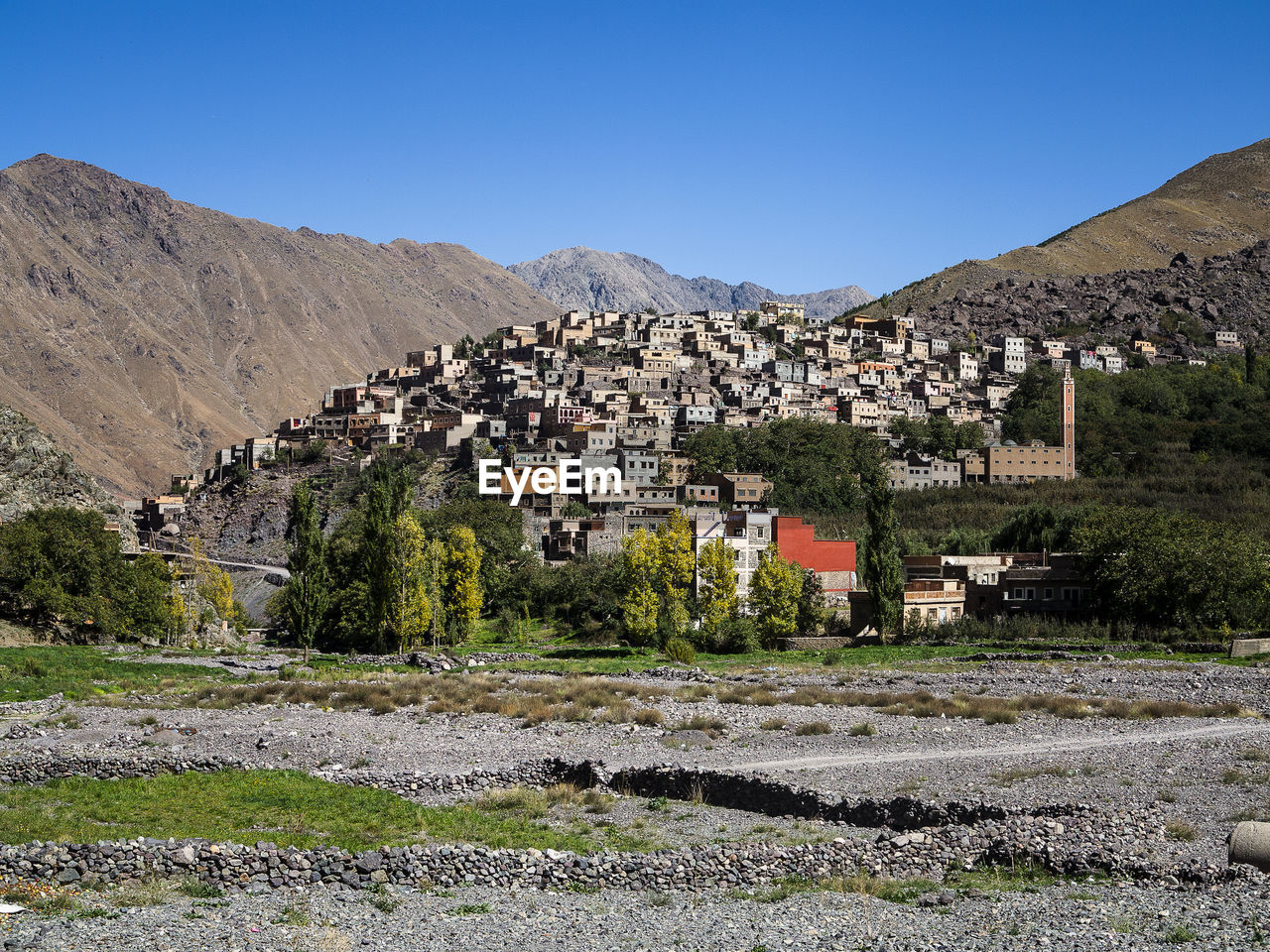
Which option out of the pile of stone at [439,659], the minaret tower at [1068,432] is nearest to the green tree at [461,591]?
the pile of stone at [439,659]

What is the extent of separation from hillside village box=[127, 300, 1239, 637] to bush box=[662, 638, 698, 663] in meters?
10.5

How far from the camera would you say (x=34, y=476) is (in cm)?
6531

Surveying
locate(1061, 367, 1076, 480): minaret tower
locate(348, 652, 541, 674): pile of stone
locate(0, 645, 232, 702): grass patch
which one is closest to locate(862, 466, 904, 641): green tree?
locate(348, 652, 541, 674): pile of stone

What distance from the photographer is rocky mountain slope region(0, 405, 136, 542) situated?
63.4 metres

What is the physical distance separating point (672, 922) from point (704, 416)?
370 ft

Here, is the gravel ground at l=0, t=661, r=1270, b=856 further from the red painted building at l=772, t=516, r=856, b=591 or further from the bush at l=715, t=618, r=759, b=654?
the red painted building at l=772, t=516, r=856, b=591

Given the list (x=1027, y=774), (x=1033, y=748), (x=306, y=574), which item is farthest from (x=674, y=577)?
(x=1027, y=774)

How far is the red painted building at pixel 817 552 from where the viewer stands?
6569cm

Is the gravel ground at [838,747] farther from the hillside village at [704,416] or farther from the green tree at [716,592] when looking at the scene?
the hillside village at [704,416]

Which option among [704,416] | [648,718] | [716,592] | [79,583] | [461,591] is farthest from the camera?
[704,416]

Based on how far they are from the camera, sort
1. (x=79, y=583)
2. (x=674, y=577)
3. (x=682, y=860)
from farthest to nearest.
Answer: (x=674, y=577) → (x=79, y=583) → (x=682, y=860)

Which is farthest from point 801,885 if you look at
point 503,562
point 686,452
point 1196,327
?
point 1196,327

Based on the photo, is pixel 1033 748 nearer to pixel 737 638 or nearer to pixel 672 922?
pixel 672 922

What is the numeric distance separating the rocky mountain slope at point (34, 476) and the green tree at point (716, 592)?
31397 mm
